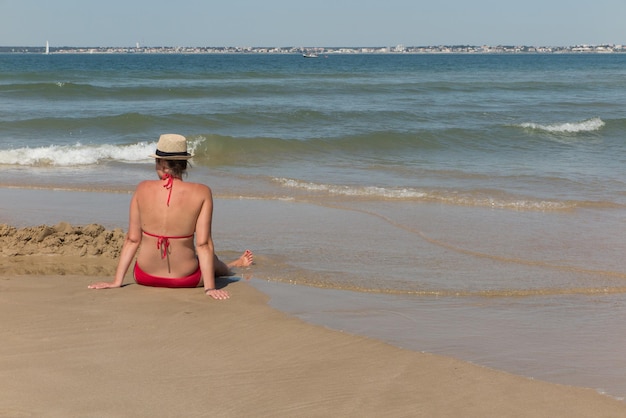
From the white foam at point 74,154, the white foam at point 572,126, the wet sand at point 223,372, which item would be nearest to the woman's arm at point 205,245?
the wet sand at point 223,372

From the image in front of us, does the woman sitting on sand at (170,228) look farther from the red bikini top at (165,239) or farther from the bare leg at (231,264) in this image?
the bare leg at (231,264)

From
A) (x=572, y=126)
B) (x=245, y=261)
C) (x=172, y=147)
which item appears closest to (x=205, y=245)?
(x=172, y=147)

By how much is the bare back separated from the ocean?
0.69 m

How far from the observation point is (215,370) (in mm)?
4059

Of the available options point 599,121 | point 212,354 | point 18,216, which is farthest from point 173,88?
point 212,354

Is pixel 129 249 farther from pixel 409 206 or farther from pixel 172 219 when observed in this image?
pixel 409 206

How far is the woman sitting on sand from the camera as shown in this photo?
5441 mm

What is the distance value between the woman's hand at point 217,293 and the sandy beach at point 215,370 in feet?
0.21

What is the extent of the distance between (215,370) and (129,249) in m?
1.70

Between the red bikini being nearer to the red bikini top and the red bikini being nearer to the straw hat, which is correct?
the red bikini top

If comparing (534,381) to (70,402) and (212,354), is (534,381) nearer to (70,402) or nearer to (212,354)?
(212,354)

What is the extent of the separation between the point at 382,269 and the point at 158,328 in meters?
2.54

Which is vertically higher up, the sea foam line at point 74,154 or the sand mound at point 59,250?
the sand mound at point 59,250

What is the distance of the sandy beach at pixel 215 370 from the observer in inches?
144
